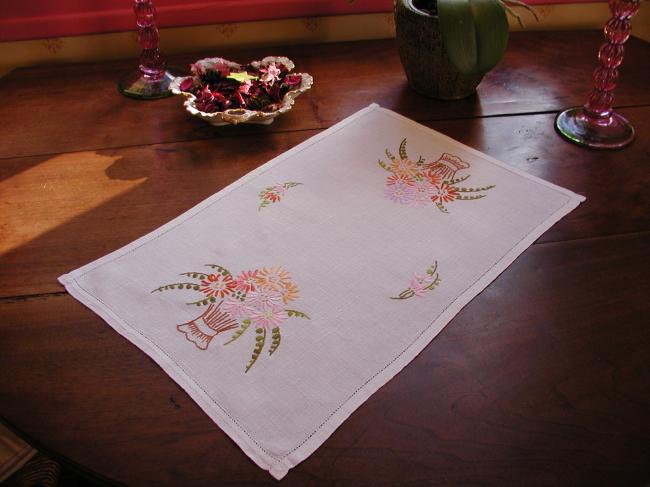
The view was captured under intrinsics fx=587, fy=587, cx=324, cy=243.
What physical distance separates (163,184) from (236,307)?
10.8 inches

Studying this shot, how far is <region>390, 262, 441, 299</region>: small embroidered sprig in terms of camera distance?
0.65m

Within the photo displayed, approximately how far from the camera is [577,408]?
539mm

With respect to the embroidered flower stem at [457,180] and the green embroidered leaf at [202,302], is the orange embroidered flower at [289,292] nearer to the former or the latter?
the green embroidered leaf at [202,302]

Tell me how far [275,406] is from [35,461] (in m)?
0.79

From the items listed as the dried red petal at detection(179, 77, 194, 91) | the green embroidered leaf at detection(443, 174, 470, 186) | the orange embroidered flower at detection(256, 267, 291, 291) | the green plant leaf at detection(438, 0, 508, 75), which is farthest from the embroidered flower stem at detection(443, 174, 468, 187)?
the dried red petal at detection(179, 77, 194, 91)

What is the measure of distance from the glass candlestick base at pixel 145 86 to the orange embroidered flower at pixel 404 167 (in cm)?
44

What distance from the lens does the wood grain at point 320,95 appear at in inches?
36.8

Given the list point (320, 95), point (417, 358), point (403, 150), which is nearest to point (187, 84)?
point (320, 95)

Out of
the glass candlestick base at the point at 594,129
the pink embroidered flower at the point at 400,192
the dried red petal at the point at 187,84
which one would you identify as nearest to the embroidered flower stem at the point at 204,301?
the pink embroidered flower at the point at 400,192

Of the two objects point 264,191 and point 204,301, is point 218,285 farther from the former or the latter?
point 264,191

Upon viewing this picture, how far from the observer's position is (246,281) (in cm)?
67

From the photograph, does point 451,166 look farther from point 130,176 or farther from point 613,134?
point 130,176

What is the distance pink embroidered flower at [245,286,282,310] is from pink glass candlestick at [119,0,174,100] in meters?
0.52

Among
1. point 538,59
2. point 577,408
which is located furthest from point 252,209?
point 538,59
